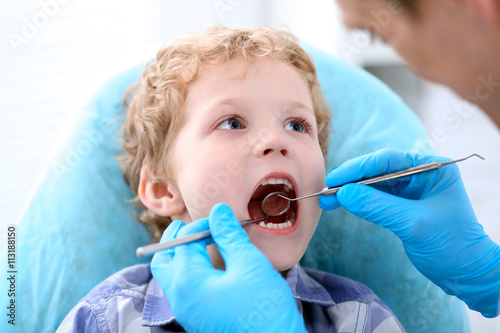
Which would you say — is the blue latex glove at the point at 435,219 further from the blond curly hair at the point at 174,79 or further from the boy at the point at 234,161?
the blond curly hair at the point at 174,79

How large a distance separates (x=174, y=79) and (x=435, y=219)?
731mm

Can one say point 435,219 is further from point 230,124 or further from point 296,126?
point 230,124

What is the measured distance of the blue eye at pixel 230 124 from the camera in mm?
1212

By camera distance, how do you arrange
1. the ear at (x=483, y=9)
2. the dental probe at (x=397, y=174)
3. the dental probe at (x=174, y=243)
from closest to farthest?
the ear at (x=483, y=9), the dental probe at (x=174, y=243), the dental probe at (x=397, y=174)

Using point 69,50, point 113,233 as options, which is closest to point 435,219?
point 113,233

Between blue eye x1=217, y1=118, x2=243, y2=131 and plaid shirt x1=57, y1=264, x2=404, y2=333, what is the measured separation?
1.36 ft

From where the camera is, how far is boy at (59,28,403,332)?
114cm

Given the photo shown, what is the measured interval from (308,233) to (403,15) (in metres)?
0.64

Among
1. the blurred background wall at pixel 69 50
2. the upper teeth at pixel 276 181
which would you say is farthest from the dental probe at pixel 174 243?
the blurred background wall at pixel 69 50

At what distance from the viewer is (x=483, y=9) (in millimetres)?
617

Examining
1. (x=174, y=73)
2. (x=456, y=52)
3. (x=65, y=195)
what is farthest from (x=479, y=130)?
(x=65, y=195)

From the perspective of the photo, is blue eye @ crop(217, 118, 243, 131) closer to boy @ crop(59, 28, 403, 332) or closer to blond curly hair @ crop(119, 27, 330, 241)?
boy @ crop(59, 28, 403, 332)

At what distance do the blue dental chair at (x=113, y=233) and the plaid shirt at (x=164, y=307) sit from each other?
0.18 meters

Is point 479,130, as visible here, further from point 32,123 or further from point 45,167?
point 32,123
